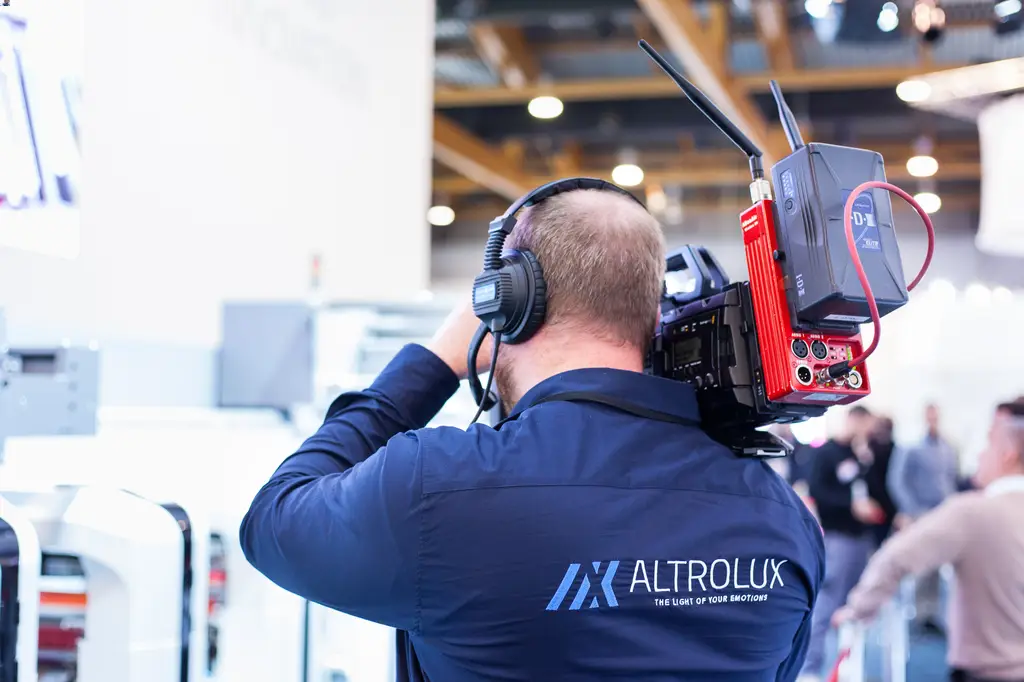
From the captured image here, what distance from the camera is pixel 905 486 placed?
7559 millimetres

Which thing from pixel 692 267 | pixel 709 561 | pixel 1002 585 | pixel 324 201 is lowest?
pixel 1002 585

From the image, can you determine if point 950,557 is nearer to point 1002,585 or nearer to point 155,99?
point 1002,585

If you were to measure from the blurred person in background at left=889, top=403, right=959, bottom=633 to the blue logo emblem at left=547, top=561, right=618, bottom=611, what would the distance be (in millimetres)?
6529

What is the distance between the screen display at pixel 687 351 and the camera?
1219 millimetres

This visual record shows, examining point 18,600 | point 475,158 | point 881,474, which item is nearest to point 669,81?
point 475,158

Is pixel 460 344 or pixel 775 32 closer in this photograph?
pixel 460 344

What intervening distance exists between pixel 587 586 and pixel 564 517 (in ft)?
0.23

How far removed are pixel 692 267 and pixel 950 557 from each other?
7.48 ft

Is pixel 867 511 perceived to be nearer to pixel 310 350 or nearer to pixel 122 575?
pixel 310 350

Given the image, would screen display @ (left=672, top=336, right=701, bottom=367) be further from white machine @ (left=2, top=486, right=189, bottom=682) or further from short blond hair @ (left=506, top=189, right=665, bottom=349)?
white machine @ (left=2, top=486, right=189, bottom=682)

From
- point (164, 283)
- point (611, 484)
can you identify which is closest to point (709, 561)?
point (611, 484)

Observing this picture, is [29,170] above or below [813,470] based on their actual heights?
above

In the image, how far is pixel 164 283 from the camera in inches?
93.0

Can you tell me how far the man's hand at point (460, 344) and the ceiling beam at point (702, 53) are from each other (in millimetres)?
3842
